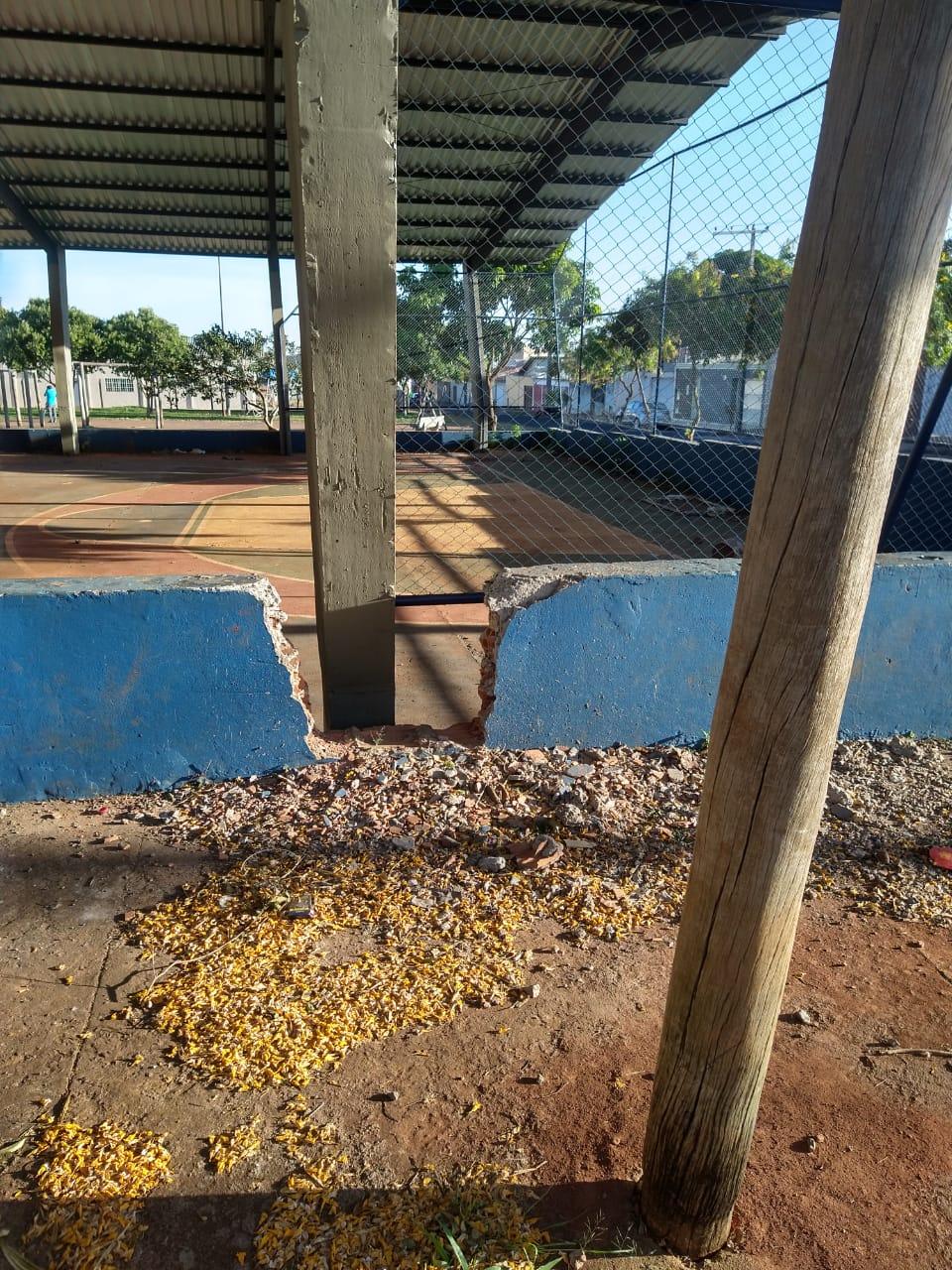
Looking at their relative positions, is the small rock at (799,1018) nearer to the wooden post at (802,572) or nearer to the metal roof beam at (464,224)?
the wooden post at (802,572)

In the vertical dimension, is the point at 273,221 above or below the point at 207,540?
above

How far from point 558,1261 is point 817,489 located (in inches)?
65.9

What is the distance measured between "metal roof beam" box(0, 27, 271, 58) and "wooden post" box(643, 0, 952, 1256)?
1322cm

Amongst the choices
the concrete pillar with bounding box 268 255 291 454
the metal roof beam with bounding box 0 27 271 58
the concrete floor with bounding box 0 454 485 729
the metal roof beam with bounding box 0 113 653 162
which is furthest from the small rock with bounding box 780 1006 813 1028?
the concrete pillar with bounding box 268 255 291 454

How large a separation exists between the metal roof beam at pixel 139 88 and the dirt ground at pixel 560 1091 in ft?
45.0

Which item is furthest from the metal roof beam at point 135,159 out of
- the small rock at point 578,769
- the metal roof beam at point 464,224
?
the small rock at point 578,769

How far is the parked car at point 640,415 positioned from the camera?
17.3m

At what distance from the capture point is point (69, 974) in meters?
2.71

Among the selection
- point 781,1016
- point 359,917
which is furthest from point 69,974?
point 781,1016

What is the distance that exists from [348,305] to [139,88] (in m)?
12.3

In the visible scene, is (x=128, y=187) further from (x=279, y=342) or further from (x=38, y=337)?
(x=38, y=337)

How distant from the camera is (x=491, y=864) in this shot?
131 inches

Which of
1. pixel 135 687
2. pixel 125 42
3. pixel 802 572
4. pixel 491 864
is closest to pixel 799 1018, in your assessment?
pixel 491 864

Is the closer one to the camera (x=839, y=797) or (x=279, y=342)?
(x=839, y=797)
